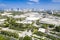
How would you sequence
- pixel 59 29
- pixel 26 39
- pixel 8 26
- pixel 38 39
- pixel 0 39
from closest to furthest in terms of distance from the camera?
pixel 0 39
pixel 26 39
pixel 38 39
pixel 59 29
pixel 8 26

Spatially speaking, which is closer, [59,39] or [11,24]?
[59,39]

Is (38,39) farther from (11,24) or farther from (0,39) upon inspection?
(11,24)

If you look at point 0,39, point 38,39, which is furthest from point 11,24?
point 0,39

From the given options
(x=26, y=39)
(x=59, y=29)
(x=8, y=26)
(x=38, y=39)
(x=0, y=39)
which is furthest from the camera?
(x=8, y=26)

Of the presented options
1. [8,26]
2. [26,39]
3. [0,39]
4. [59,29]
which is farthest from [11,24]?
[0,39]

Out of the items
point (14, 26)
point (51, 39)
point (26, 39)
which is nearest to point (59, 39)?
point (51, 39)

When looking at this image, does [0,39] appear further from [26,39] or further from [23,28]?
[23,28]

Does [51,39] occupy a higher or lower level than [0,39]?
lower

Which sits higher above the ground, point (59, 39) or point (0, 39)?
point (0, 39)

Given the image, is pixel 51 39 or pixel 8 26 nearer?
pixel 51 39
